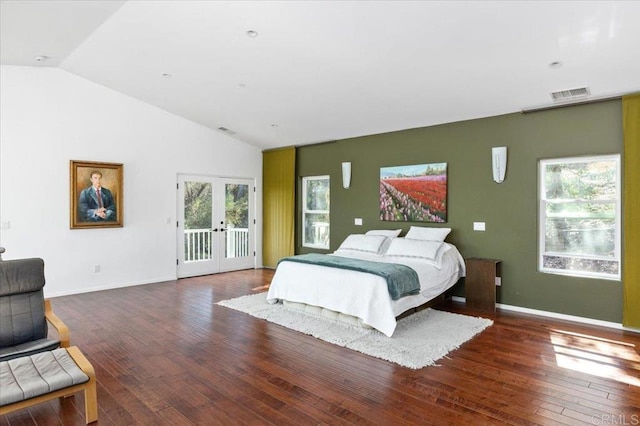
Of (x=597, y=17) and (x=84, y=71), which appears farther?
(x=84, y=71)

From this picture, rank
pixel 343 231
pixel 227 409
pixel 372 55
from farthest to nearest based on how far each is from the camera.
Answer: pixel 343 231
pixel 372 55
pixel 227 409

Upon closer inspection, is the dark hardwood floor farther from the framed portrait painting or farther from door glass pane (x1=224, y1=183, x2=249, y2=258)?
door glass pane (x1=224, y1=183, x2=249, y2=258)

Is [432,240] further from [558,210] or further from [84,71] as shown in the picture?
[84,71]

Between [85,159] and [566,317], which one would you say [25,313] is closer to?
[85,159]

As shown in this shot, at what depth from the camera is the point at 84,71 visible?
5660mm

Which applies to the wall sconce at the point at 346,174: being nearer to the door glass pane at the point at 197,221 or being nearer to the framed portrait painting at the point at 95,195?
the door glass pane at the point at 197,221

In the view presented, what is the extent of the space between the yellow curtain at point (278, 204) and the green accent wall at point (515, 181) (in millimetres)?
2098

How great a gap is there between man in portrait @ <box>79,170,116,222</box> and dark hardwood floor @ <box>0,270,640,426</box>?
1.99 metres

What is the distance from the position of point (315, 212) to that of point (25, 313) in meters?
5.24

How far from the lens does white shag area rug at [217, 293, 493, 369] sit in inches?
138

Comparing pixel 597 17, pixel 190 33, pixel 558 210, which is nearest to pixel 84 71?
pixel 190 33

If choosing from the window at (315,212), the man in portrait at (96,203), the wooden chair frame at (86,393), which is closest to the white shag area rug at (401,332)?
the wooden chair frame at (86,393)

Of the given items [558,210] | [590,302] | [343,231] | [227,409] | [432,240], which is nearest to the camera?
[227,409]

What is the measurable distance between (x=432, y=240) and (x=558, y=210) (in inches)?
62.0
